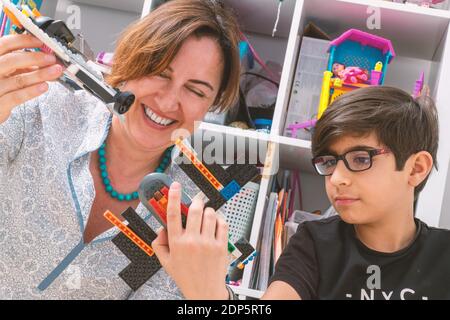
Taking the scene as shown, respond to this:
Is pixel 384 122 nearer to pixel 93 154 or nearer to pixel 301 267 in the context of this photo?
pixel 301 267

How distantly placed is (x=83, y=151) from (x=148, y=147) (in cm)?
13

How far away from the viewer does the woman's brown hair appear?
0.99m

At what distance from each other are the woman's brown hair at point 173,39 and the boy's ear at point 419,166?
0.41 metres

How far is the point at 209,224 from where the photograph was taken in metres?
0.64

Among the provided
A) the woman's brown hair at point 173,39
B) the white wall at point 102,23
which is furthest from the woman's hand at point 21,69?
the white wall at point 102,23

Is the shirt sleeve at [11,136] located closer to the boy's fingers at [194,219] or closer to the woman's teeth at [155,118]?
the woman's teeth at [155,118]

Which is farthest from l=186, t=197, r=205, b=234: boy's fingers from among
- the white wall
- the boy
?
the white wall

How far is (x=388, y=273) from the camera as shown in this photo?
0.92 metres

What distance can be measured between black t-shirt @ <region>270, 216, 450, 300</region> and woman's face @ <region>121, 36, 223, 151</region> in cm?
33

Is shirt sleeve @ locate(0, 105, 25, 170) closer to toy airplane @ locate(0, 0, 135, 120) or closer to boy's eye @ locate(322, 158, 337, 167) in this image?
toy airplane @ locate(0, 0, 135, 120)

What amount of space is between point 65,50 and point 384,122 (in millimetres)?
568

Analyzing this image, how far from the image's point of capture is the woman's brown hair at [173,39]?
39.0 inches
